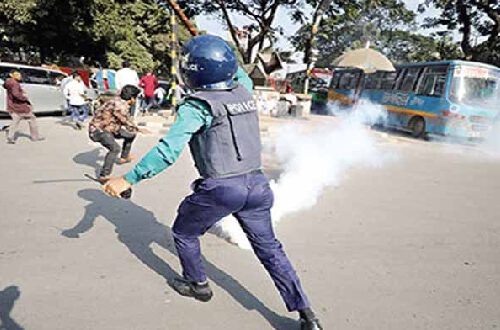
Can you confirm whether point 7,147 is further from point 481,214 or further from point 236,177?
point 481,214

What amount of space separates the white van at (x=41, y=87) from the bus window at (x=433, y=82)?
11.5 metres

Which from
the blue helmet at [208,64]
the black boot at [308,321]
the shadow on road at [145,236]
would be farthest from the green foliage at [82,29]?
the black boot at [308,321]

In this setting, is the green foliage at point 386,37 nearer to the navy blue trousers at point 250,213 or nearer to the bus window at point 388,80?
the bus window at point 388,80

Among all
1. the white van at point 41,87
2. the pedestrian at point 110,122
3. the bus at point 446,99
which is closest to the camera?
the pedestrian at point 110,122

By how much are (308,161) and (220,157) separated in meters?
5.14

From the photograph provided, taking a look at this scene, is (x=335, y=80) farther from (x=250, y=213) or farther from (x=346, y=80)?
(x=250, y=213)

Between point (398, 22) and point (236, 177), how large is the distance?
42747mm

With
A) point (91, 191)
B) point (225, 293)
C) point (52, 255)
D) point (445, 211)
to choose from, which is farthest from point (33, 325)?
point (445, 211)

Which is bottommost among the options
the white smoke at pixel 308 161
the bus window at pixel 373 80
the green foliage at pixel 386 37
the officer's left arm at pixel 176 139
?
the white smoke at pixel 308 161

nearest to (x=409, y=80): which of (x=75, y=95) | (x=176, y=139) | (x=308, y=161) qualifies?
(x=308, y=161)

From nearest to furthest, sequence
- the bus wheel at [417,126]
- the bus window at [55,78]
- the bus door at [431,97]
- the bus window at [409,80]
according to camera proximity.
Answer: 1. the bus door at [431,97]
2. the bus window at [55,78]
3. the bus wheel at [417,126]
4. the bus window at [409,80]

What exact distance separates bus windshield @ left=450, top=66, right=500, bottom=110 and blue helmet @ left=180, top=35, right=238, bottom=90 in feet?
36.4

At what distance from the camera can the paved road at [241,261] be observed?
2.54 m

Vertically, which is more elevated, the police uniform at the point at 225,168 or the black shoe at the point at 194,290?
the police uniform at the point at 225,168
